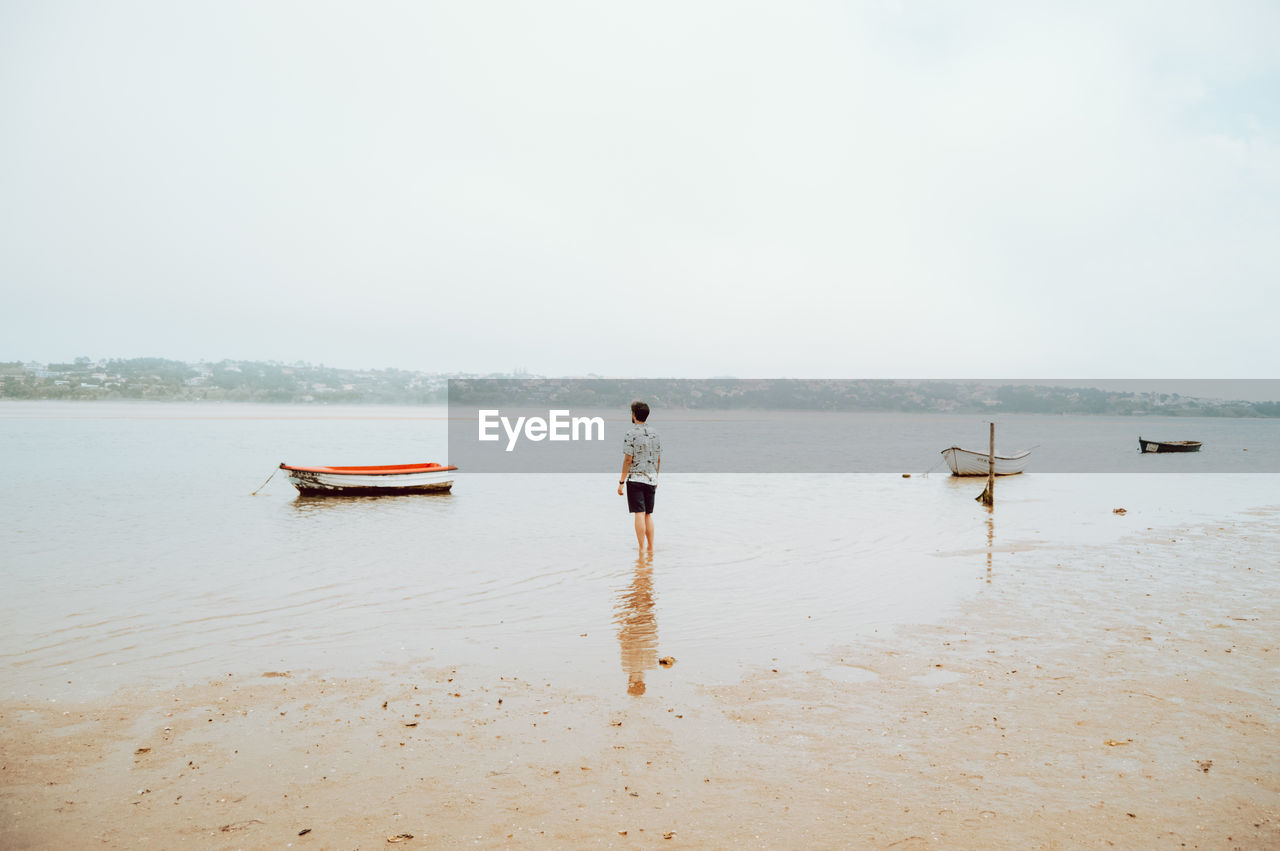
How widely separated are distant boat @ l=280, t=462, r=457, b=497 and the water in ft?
1.90

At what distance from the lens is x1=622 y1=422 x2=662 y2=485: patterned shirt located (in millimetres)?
12453

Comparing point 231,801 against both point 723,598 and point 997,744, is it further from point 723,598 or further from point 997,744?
point 723,598

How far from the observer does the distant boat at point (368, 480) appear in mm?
23188

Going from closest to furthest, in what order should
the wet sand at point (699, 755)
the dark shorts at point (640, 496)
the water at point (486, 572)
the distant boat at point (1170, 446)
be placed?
1. the wet sand at point (699, 755)
2. the water at point (486, 572)
3. the dark shorts at point (640, 496)
4. the distant boat at point (1170, 446)

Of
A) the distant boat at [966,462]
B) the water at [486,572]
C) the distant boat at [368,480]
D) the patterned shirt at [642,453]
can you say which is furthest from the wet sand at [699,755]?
the distant boat at [966,462]

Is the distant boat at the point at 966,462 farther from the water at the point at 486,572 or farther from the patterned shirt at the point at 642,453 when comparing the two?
the patterned shirt at the point at 642,453

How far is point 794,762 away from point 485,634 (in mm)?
4237

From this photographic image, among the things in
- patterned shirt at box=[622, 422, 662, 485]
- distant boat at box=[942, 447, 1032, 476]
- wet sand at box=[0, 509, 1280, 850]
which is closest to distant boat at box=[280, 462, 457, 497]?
patterned shirt at box=[622, 422, 662, 485]

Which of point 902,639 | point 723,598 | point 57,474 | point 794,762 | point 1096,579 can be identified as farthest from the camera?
point 57,474

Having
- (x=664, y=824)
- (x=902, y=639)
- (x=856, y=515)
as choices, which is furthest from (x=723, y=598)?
(x=856, y=515)

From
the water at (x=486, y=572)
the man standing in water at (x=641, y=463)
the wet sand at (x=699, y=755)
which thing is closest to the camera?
the wet sand at (x=699, y=755)

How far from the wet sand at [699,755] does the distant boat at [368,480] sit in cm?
1714

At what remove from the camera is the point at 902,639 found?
8086 mm

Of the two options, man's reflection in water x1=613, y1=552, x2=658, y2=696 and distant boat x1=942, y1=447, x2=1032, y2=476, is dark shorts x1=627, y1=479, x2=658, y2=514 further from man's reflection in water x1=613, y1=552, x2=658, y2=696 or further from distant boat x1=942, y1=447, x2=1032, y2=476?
distant boat x1=942, y1=447, x2=1032, y2=476
